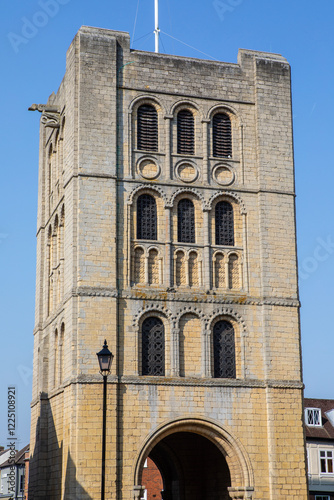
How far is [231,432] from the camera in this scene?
29.0 metres

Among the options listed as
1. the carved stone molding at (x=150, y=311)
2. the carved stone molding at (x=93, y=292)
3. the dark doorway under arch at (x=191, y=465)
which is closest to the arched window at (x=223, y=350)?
the carved stone molding at (x=150, y=311)

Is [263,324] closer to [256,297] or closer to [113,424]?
[256,297]

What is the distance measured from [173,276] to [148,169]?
4020mm

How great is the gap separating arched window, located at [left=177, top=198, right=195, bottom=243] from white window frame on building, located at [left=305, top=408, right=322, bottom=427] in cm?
2422

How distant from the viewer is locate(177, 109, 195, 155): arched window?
103ft

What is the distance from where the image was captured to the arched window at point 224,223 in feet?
102

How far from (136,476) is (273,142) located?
13.1 m

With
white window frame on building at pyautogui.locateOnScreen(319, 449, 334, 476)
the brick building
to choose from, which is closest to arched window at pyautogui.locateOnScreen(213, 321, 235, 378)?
the brick building

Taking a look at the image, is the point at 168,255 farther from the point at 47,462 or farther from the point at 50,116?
the point at 47,462

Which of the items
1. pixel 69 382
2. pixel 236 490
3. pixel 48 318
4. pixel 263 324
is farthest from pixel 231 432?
pixel 48 318

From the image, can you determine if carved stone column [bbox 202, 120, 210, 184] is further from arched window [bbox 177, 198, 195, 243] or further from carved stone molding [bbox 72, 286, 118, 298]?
carved stone molding [bbox 72, 286, 118, 298]

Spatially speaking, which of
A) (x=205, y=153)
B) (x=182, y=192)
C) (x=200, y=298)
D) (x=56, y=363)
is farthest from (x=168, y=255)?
(x=56, y=363)

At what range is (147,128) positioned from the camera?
3122 cm

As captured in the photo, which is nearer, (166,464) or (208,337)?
(208,337)
